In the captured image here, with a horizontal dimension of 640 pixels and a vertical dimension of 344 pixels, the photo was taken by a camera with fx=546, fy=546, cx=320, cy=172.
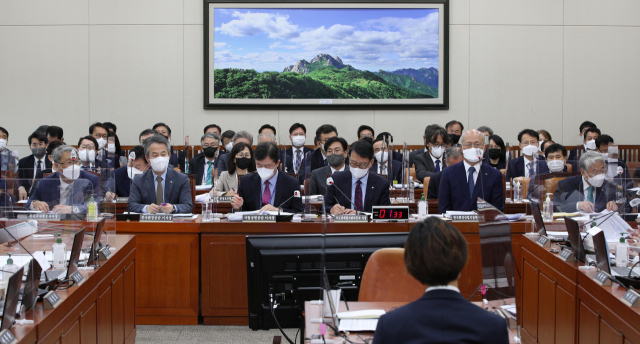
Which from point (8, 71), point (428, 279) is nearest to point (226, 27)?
point (8, 71)

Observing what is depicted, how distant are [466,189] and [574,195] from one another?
3.56 ft

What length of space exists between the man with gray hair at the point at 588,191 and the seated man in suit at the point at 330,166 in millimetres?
1711

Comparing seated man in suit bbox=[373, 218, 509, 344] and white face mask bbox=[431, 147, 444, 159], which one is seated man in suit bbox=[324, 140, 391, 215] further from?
seated man in suit bbox=[373, 218, 509, 344]

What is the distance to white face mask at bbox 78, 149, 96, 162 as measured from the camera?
6.70 m

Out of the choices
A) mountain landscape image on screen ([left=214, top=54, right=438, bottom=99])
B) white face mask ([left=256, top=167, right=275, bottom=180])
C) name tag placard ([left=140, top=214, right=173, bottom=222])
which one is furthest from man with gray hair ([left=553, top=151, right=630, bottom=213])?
mountain landscape image on screen ([left=214, top=54, right=438, bottom=99])

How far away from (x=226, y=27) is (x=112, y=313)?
699cm

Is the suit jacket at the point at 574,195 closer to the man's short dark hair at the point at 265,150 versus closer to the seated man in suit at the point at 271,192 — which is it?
the seated man in suit at the point at 271,192

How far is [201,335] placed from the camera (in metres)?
3.95

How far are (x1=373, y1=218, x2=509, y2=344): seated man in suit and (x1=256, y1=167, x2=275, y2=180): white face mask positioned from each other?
3.09 meters

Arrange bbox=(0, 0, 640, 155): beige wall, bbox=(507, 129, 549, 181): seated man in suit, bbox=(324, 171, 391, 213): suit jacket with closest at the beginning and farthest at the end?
bbox=(324, 171, 391, 213): suit jacket, bbox=(507, 129, 549, 181): seated man in suit, bbox=(0, 0, 640, 155): beige wall

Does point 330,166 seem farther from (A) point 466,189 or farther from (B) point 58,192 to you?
(B) point 58,192

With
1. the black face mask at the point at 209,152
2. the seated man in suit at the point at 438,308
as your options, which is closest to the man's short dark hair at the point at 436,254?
the seated man in suit at the point at 438,308

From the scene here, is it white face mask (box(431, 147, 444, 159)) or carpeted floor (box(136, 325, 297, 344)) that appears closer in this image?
carpeted floor (box(136, 325, 297, 344))

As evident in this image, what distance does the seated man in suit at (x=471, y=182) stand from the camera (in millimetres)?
4637
